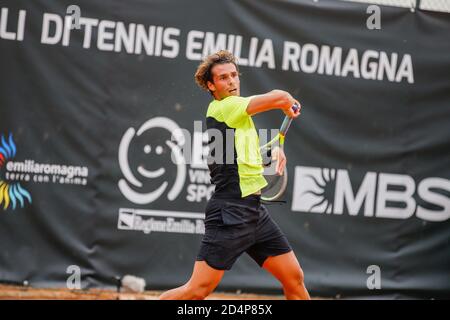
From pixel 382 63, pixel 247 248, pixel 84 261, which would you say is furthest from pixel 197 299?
pixel 382 63

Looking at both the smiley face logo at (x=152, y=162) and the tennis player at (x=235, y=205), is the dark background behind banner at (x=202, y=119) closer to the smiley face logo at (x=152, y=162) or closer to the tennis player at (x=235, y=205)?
the smiley face logo at (x=152, y=162)

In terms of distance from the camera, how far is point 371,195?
8.67m

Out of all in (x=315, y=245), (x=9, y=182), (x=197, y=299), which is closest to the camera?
(x=197, y=299)

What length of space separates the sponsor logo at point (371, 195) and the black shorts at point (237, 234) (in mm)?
2625

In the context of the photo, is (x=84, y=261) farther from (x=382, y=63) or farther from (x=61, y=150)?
(x=382, y=63)

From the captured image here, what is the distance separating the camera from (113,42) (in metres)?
8.13

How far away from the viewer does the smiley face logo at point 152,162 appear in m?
8.19

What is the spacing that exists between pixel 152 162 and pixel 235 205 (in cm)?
258

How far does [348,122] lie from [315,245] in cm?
131

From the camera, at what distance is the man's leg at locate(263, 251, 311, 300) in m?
5.86

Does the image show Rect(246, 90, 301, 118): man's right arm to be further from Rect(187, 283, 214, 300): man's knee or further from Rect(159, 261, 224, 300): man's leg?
Rect(187, 283, 214, 300): man's knee

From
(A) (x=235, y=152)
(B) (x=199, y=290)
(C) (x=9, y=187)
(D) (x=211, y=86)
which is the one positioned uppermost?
(D) (x=211, y=86)

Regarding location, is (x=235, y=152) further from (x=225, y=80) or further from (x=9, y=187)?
(x=9, y=187)

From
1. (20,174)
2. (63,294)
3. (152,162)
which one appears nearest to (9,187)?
(20,174)
